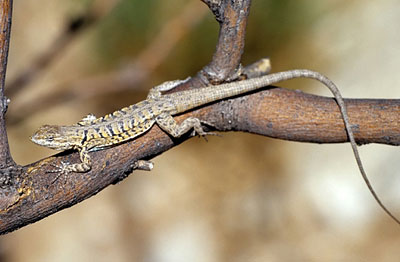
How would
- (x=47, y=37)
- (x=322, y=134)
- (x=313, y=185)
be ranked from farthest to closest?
(x=47, y=37), (x=313, y=185), (x=322, y=134)

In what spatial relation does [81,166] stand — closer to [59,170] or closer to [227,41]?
[59,170]

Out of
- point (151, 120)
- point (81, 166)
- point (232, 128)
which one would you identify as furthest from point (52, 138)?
point (232, 128)

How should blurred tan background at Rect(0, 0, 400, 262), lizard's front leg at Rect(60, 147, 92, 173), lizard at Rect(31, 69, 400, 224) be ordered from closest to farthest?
lizard's front leg at Rect(60, 147, 92, 173) < lizard at Rect(31, 69, 400, 224) < blurred tan background at Rect(0, 0, 400, 262)

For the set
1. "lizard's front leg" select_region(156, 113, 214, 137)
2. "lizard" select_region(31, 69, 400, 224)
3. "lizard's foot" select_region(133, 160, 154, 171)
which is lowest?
"lizard's foot" select_region(133, 160, 154, 171)

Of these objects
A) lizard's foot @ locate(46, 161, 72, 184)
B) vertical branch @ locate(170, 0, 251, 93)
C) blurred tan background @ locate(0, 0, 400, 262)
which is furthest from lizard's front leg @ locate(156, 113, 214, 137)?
blurred tan background @ locate(0, 0, 400, 262)

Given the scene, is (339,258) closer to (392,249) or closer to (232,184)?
(392,249)

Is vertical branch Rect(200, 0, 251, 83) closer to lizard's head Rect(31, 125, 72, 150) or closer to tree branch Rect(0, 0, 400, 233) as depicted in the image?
tree branch Rect(0, 0, 400, 233)

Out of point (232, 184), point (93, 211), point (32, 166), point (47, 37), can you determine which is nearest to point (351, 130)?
point (32, 166)
